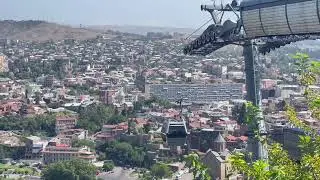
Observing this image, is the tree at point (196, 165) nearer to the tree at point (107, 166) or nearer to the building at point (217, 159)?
the building at point (217, 159)

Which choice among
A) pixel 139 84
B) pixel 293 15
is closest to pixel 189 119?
pixel 139 84

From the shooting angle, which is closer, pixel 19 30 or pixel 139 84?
pixel 139 84

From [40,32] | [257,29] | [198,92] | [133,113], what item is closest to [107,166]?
[133,113]

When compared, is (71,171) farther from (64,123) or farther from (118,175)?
(64,123)

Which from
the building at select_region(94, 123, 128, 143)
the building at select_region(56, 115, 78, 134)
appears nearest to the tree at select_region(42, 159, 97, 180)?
the building at select_region(94, 123, 128, 143)

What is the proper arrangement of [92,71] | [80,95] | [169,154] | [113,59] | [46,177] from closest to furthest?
[46,177], [169,154], [80,95], [92,71], [113,59]

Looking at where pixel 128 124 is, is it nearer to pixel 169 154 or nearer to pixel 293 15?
pixel 169 154

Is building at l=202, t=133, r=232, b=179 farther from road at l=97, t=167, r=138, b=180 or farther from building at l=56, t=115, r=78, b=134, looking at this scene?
building at l=56, t=115, r=78, b=134

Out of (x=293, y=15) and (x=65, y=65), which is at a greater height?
(x=293, y=15)
